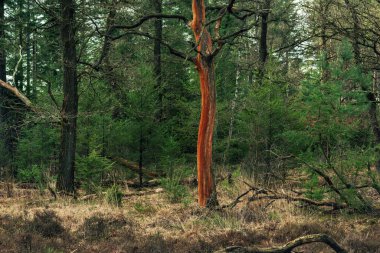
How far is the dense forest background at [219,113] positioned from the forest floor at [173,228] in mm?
719

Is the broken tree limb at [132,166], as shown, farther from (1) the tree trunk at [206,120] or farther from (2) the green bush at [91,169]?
(1) the tree trunk at [206,120]

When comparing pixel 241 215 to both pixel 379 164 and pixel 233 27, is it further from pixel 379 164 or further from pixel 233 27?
pixel 233 27

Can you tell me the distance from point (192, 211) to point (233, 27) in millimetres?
14121

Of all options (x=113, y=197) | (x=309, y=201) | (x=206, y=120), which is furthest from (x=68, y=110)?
(x=309, y=201)

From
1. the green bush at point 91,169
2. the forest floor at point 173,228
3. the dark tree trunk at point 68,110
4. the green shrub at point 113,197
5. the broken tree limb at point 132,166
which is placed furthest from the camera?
the broken tree limb at point 132,166

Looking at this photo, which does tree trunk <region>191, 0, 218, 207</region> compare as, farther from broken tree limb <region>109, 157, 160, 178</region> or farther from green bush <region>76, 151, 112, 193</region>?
broken tree limb <region>109, 157, 160, 178</region>

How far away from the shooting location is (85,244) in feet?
20.2

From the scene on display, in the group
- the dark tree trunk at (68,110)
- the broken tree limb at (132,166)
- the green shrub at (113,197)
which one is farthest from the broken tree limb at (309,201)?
the broken tree limb at (132,166)

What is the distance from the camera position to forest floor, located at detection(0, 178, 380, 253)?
19.4 feet

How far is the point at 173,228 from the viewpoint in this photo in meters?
7.26

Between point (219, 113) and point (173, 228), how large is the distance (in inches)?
358

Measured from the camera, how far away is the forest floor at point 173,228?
5926mm

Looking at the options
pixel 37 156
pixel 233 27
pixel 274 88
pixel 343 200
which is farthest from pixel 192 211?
pixel 233 27

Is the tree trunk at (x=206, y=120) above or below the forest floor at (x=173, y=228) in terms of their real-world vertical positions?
above
